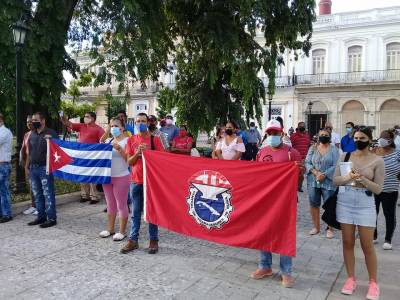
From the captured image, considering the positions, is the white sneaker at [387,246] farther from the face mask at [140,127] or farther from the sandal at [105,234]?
the sandal at [105,234]

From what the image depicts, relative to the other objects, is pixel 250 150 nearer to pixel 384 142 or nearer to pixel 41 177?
pixel 384 142

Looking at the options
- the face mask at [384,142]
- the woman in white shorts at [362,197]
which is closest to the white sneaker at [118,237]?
the woman in white shorts at [362,197]

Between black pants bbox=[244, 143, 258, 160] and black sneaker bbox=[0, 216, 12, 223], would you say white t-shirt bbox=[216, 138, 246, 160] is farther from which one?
black pants bbox=[244, 143, 258, 160]

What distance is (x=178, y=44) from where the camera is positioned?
14.0 m

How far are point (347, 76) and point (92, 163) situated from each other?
32808 millimetres

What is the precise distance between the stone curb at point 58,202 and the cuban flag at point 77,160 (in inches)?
52.2

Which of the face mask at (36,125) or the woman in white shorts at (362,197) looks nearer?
the woman in white shorts at (362,197)

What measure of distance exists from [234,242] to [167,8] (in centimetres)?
965

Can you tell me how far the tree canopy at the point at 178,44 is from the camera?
8875 mm

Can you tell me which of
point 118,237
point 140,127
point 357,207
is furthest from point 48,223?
point 357,207

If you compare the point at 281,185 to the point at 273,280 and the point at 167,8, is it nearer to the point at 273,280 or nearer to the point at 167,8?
the point at 273,280

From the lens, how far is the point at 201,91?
13.7 metres

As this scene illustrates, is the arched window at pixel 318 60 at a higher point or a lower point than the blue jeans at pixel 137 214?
higher

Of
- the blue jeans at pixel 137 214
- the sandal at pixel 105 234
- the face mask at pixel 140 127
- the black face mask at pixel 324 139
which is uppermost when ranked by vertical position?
the face mask at pixel 140 127
